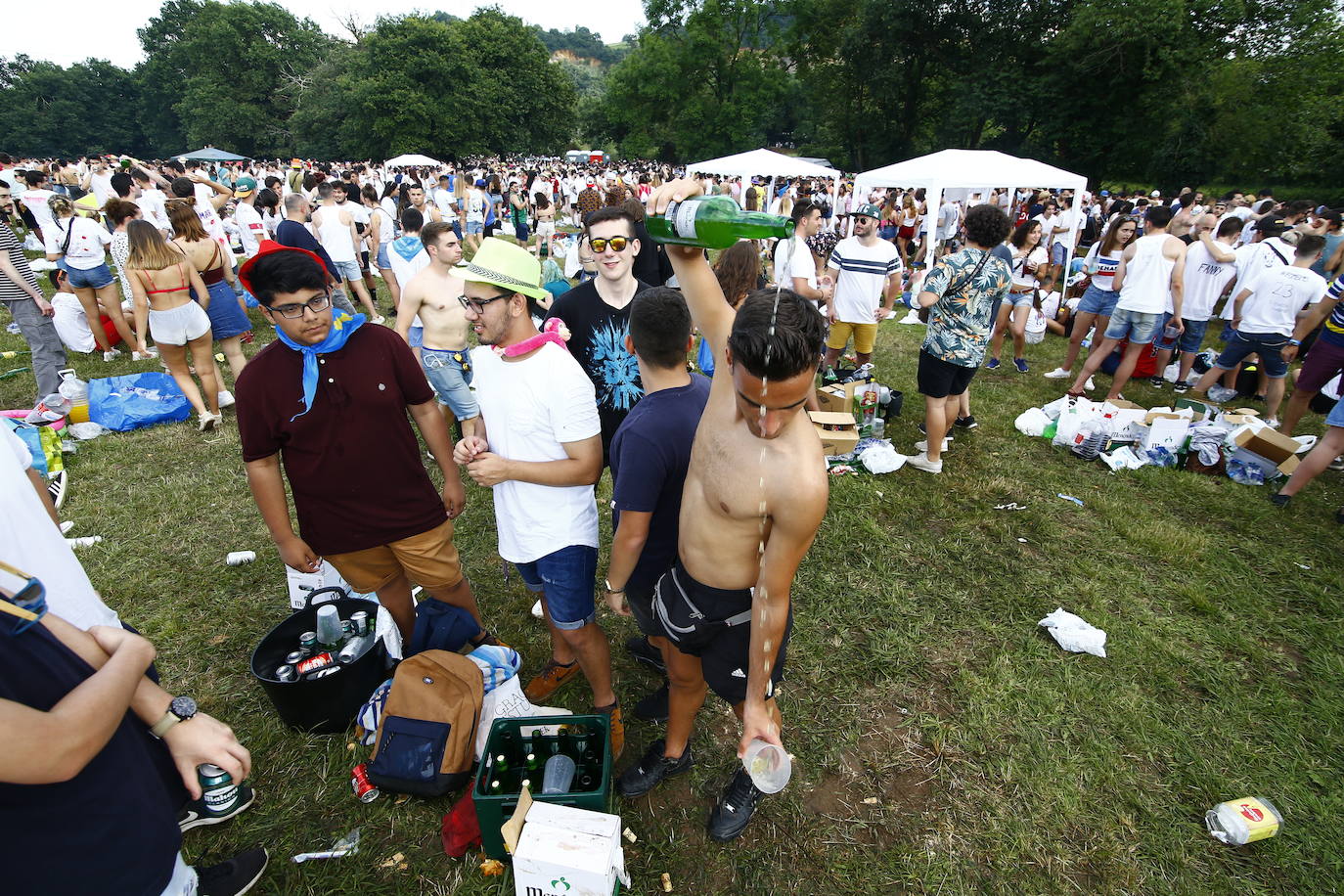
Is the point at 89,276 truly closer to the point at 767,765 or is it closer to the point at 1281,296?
the point at 767,765

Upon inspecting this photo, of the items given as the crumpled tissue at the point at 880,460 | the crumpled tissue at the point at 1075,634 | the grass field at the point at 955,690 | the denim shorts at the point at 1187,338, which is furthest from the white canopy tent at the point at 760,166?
the crumpled tissue at the point at 1075,634

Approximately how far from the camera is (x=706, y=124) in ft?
163

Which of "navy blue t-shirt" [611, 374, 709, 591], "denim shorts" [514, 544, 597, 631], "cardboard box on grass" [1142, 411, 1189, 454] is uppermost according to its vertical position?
"navy blue t-shirt" [611, 374, 709, 591]

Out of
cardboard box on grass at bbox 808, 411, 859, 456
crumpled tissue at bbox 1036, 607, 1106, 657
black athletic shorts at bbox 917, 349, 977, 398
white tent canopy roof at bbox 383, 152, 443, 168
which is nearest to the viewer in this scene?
crumpled tissue at bbox 1036, 607, 1106, 657

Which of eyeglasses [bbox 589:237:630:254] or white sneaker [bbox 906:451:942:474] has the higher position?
eyeglasses [bbox 589:237:630:254]

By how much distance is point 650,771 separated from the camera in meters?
2.70

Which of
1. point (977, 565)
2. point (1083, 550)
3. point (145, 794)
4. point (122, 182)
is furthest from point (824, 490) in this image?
point (122, 182)

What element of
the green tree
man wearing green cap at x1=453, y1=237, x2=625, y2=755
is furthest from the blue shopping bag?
the green tree

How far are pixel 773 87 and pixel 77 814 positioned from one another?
2277 inches

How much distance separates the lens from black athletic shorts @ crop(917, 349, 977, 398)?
5027 mm

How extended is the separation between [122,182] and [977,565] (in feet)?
37.3

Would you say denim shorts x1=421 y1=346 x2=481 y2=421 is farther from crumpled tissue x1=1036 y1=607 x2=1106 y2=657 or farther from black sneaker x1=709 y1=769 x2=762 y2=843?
crumpled tissue x1=1036 y1=607 x2=1106 y2=657

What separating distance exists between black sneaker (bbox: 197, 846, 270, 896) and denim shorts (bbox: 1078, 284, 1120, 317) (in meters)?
8.81

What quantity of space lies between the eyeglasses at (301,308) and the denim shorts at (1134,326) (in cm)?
746
